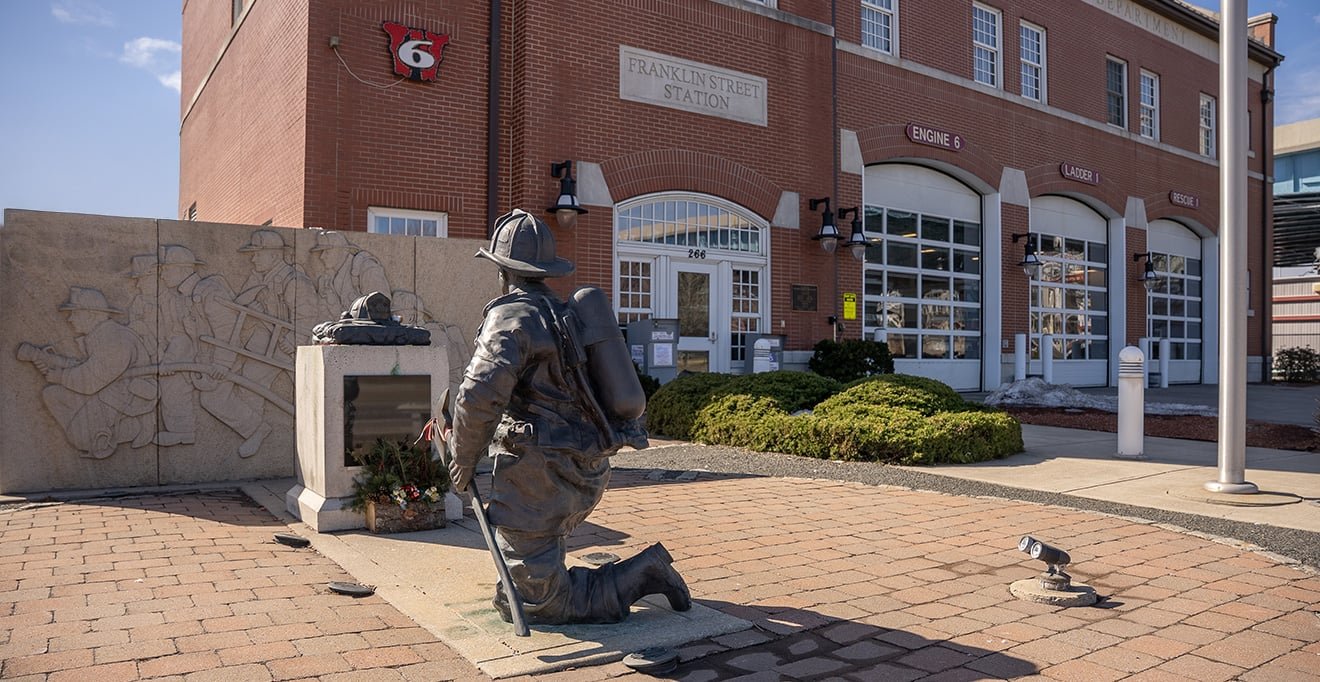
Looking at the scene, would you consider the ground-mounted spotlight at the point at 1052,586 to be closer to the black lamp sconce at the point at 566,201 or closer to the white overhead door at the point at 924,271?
the black lamp sconce at the point at 566,201

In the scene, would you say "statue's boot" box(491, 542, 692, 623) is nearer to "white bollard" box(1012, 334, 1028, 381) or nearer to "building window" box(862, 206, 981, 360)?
"building window" box(862, 206, 981, 360)

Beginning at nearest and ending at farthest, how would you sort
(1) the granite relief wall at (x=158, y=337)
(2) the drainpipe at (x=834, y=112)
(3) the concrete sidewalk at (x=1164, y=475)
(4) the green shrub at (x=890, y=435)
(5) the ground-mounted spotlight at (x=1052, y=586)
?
(5) the ground-mounted spotlight at (x=1052, y=586), (3) the concrete sidewalk at (x=1164, y=475), (1) the granite relief wall at (x=158, y=337), (4) the green shrub at (x=890, y=435), (2) the drainpipe at (x=834, y=112)

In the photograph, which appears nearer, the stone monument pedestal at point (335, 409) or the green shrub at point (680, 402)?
the stone monument pedestal at point (335, 409)

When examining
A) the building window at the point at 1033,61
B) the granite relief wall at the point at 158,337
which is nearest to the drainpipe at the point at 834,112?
the building window at the point at 1033,61

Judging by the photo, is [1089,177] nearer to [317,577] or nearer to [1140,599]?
[1140,599]

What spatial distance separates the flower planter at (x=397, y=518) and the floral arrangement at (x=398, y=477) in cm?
2

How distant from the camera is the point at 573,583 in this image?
13.6 feet

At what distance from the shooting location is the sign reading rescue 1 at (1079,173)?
2173 cm

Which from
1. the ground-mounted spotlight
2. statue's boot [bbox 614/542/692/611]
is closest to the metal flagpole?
the ground-mounted spotlight

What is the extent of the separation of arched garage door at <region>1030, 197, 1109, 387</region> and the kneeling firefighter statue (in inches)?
738

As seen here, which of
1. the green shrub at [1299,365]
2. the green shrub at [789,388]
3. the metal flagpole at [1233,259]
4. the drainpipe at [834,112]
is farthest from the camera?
the green shrub at [1299,365]

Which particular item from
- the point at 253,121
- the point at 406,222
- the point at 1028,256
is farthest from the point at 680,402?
the point at 1028,256

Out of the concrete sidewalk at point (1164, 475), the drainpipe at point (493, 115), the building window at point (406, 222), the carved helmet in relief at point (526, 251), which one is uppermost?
the drainpipe at point (493, 115)

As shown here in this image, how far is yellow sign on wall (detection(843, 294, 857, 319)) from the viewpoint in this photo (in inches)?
663
